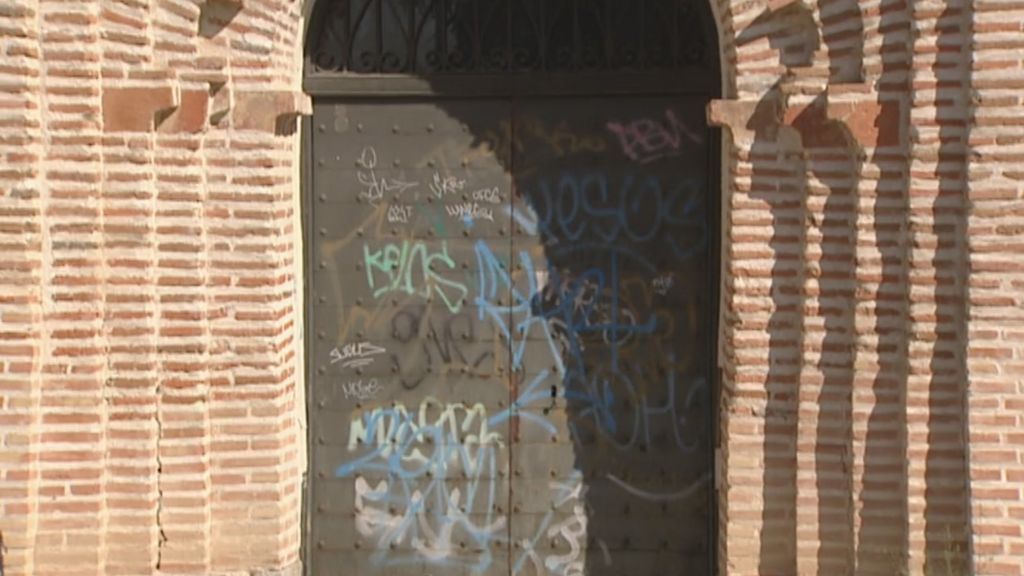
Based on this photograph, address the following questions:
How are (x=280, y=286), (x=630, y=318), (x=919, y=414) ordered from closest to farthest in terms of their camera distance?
1. (x=919, y=414)
2. (x=280, y=286)
3. (x=630, y=318)

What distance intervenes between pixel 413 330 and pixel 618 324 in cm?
99

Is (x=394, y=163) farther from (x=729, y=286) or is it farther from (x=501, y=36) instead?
(x=729, y=286)

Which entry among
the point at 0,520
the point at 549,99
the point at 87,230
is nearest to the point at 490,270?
the point at 549,99

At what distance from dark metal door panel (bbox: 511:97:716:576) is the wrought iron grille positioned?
0.22 metres

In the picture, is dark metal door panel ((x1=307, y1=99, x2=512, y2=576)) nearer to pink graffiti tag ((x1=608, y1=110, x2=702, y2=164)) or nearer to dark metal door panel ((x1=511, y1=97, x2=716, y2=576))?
dark metal door panel ((x1=511, y1=97, x2=716, y2=576))

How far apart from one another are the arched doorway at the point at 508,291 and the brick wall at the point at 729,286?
0.48 m

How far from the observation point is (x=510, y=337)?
7348mm

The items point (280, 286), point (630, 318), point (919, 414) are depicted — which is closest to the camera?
point (919, 414)

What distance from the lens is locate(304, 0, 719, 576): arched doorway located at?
730cm

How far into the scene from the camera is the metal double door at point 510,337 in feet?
24.0

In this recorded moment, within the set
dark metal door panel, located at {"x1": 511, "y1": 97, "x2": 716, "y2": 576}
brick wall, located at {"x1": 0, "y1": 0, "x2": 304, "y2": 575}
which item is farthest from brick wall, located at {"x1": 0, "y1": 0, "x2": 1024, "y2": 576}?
dark metal door panel, located at {"x1": 511, "y1": 97, "x2": 716, "y2": 576}

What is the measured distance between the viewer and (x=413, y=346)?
7371 millimetres

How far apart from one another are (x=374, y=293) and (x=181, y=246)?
1078mm

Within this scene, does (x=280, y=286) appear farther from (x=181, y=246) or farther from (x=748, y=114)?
(x=748, y=114)
